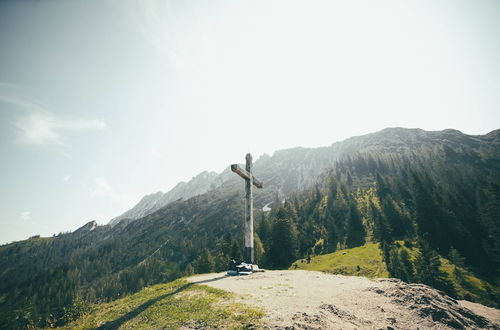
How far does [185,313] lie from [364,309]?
35.1 feet

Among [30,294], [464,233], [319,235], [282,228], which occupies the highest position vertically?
[282,228]

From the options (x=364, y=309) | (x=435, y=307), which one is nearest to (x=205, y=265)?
(x=364, y=309)

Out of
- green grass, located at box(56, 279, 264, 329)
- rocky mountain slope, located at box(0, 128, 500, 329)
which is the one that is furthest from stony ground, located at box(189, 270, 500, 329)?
rocky mountain slope, located at box(0, 128, 500, 329)

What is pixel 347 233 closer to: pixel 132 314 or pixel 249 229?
pixel 249 229

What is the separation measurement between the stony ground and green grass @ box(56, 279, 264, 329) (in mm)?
1201

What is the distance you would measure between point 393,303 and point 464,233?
78114 mm

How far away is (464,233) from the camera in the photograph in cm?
6812

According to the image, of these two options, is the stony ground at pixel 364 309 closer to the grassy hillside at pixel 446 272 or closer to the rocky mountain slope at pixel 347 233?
the rocky mountain slope at pixel 347 233

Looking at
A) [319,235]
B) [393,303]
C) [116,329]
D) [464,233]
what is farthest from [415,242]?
[116,329]

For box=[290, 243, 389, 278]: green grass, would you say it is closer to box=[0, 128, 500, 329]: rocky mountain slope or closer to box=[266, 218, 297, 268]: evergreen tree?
box=[0, 128, 500, 329]: rocky mountain slope

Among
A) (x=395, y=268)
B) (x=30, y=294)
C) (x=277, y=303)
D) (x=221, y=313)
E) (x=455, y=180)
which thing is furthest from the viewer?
(x=30, y=294)

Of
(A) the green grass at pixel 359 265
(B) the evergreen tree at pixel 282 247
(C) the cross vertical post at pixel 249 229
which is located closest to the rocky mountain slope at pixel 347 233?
(B) the evergreen tree at pixel 282 247

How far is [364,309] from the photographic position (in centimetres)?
1351

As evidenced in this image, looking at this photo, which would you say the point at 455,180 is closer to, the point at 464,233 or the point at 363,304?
the point at 464,233
